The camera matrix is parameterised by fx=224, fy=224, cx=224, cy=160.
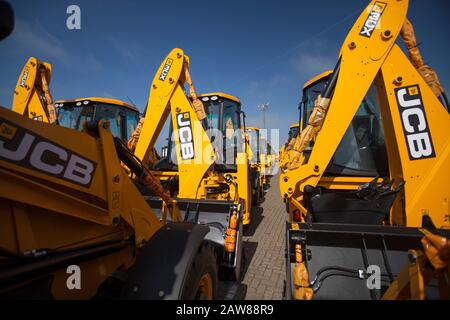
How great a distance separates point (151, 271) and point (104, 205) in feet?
1.78

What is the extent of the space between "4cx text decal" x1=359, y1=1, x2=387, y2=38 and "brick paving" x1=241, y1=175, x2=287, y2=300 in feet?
10.6

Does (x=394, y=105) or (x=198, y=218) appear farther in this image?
(x=198, y=218)

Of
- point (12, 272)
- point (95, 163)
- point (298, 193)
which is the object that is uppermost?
point (95, 163)

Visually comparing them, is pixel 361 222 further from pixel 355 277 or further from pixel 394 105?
pixel 394 105

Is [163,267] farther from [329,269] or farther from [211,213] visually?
[211,213]

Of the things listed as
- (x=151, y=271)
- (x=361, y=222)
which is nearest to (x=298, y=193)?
(x=361, y=222)

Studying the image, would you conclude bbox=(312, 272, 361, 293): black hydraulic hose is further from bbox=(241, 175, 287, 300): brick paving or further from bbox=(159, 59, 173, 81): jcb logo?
bbox=(159, 59, 173, 81): jcb logo

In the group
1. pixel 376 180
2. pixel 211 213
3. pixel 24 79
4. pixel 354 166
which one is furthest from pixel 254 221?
pixel 24 79

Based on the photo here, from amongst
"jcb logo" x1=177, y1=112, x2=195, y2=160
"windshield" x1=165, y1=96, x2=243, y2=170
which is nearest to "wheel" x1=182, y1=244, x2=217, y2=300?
"jcb logo" x1=177, y1=112, x2=195, y2=160

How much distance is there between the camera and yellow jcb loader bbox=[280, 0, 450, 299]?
216 cm

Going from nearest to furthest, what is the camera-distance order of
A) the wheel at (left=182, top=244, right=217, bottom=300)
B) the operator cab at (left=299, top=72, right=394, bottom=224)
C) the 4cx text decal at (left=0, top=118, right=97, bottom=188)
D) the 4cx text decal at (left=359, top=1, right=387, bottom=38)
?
1. the 4cx text decal at (left=0, top=118, right=97, bottom=188)
2. the wheel at (left=182, top=244, right=217, bottom=300)
3. the 4cx text decal at (left=359, top=1, right=387, bottom=38)
4. the operator cab at (left=299, top=72, right=394, bottom=224)
